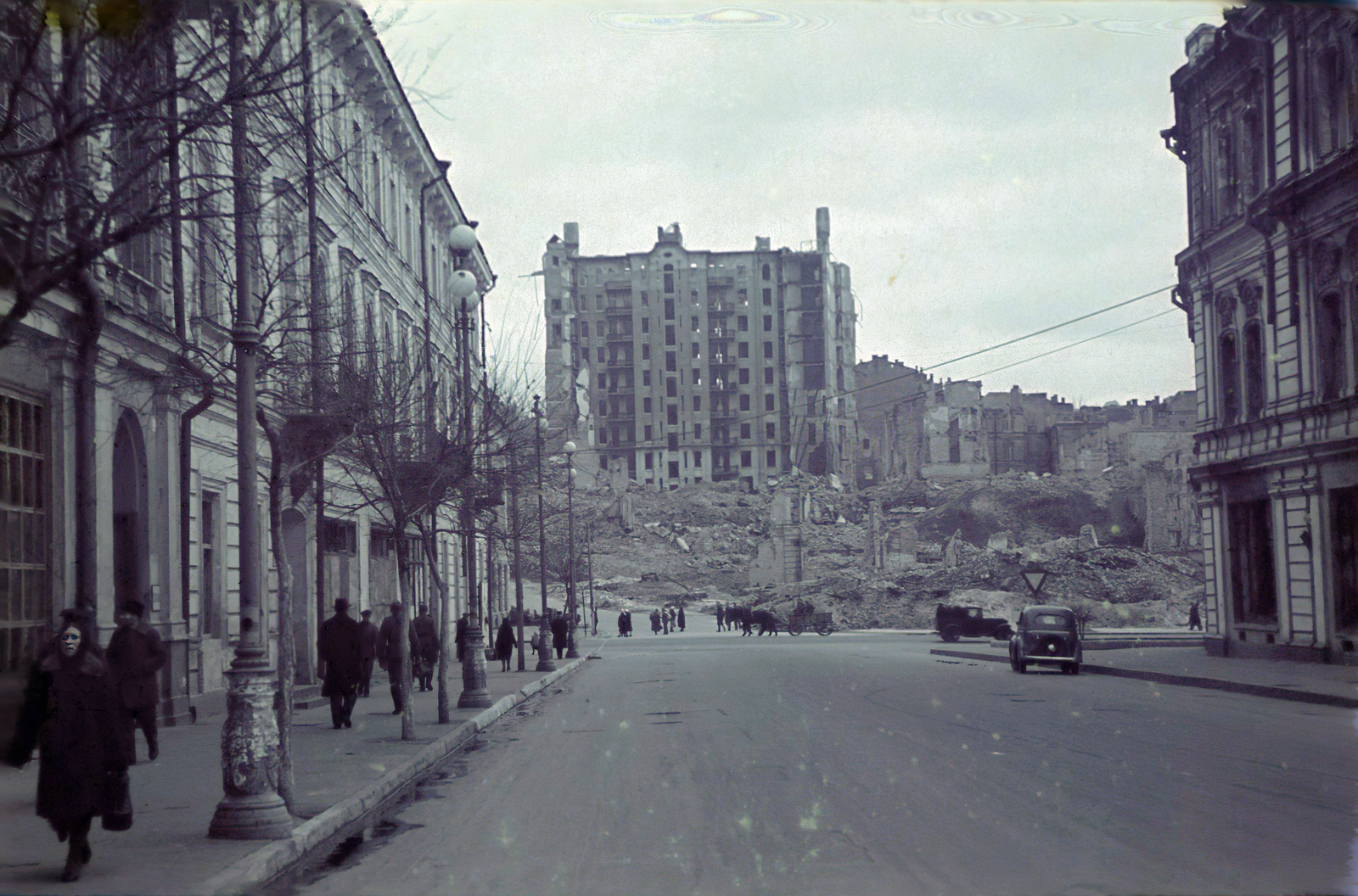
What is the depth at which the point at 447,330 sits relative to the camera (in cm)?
4409

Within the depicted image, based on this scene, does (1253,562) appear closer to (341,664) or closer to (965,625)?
(341,664)

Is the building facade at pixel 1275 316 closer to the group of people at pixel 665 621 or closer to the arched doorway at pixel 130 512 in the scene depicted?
the arched doorway at pixel 130 512

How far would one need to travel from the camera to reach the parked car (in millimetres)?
53906

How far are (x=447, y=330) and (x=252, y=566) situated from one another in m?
33.9

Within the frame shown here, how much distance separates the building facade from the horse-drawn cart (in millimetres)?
34274

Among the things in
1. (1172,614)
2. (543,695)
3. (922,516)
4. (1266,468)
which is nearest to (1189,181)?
(1266,468)

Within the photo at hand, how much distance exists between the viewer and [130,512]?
18.7 meters

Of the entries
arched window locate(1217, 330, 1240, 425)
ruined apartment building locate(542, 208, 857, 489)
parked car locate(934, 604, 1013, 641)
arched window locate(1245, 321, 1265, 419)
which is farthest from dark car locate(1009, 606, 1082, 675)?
ruined apartment building locate(542, 208, 857, 489)

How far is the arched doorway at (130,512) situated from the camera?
18.4 meters

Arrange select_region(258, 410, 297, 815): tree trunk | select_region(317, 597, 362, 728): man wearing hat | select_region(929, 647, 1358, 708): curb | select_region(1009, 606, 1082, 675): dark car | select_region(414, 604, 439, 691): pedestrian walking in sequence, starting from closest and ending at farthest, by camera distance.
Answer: select_region(258, 410, 297, 815): tree trunk → select_region(317, 597, 362, 728): man wearing hat → select_region(929, 647, 1358, 708): curb → select_region(414, 604, 439, 691): pedestrian walking → select_region(1009, 606, 1082, 675): dark car

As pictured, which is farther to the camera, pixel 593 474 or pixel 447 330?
pixel 593 474

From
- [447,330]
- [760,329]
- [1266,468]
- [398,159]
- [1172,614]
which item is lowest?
[1172,614]

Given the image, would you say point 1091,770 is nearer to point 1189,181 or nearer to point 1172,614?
point 1189,181

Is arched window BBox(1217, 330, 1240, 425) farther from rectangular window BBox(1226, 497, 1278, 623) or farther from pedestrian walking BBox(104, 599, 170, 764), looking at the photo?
pedestrian walking BBox(104, 599, 170, 764)
